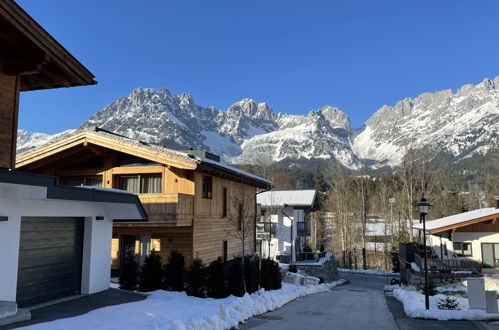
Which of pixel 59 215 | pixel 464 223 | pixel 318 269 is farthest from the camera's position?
pixel 318 269

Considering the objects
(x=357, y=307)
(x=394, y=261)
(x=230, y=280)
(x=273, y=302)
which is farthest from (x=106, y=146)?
(x=394, y=261)

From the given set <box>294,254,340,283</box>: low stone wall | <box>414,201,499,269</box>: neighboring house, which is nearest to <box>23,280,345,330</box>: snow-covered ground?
<box>414,201,499,269</box>: neighboring house

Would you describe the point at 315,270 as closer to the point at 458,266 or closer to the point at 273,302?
the point at 458,266

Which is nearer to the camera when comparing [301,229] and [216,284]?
[216,284]

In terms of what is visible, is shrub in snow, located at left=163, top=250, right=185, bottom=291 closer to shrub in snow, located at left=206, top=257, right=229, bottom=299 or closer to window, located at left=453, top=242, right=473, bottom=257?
shrub in snow, located at left=206, top=257, right=229, bottom=299

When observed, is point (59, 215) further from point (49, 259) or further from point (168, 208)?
point (168, 208)

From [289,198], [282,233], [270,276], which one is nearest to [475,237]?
[270,276]

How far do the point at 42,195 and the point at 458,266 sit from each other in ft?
76.7

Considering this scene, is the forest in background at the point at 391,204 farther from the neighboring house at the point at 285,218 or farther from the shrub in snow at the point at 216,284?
the shrub in snow at the point at 216,284

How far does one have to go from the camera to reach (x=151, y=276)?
14.5 m

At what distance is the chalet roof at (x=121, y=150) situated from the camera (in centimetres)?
1845

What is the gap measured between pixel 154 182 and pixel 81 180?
4.64m

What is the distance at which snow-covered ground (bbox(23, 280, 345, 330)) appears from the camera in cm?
857

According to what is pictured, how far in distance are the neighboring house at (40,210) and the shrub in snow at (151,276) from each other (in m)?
1.79
